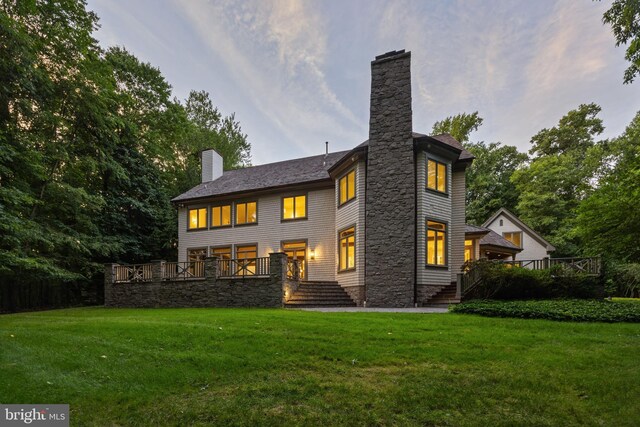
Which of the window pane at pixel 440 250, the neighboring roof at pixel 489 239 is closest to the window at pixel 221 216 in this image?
the window pane at pixel 440 250

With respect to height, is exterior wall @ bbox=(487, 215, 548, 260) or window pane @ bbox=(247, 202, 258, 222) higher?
window pane @ bbox=(247, 202, 258, 222)

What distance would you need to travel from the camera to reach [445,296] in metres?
13.4

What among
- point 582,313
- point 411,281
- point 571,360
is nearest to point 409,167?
point 411,281

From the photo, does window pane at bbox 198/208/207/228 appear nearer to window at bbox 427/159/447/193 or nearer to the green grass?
window at bbox 427/159/447/193

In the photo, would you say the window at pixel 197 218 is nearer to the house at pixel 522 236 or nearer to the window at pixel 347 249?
the window at pixel 347 249

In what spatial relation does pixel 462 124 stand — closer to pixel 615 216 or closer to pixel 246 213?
pixel 246 213

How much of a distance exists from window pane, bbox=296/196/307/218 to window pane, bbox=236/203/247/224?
332 centimetres

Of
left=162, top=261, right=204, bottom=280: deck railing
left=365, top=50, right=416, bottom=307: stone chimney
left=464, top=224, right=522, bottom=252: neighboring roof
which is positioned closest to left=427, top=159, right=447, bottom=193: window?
left=365, top=50, right=416, bottom=307: stone chimney

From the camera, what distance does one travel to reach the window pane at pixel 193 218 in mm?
20464

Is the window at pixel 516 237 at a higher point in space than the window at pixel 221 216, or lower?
lower

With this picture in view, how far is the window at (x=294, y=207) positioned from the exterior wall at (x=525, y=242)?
1732 cm

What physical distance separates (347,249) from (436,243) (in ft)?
12.4

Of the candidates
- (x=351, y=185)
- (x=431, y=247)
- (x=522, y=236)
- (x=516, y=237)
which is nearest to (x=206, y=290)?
(x=351, y=185)

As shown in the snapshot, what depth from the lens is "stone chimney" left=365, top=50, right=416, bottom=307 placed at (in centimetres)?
1308
